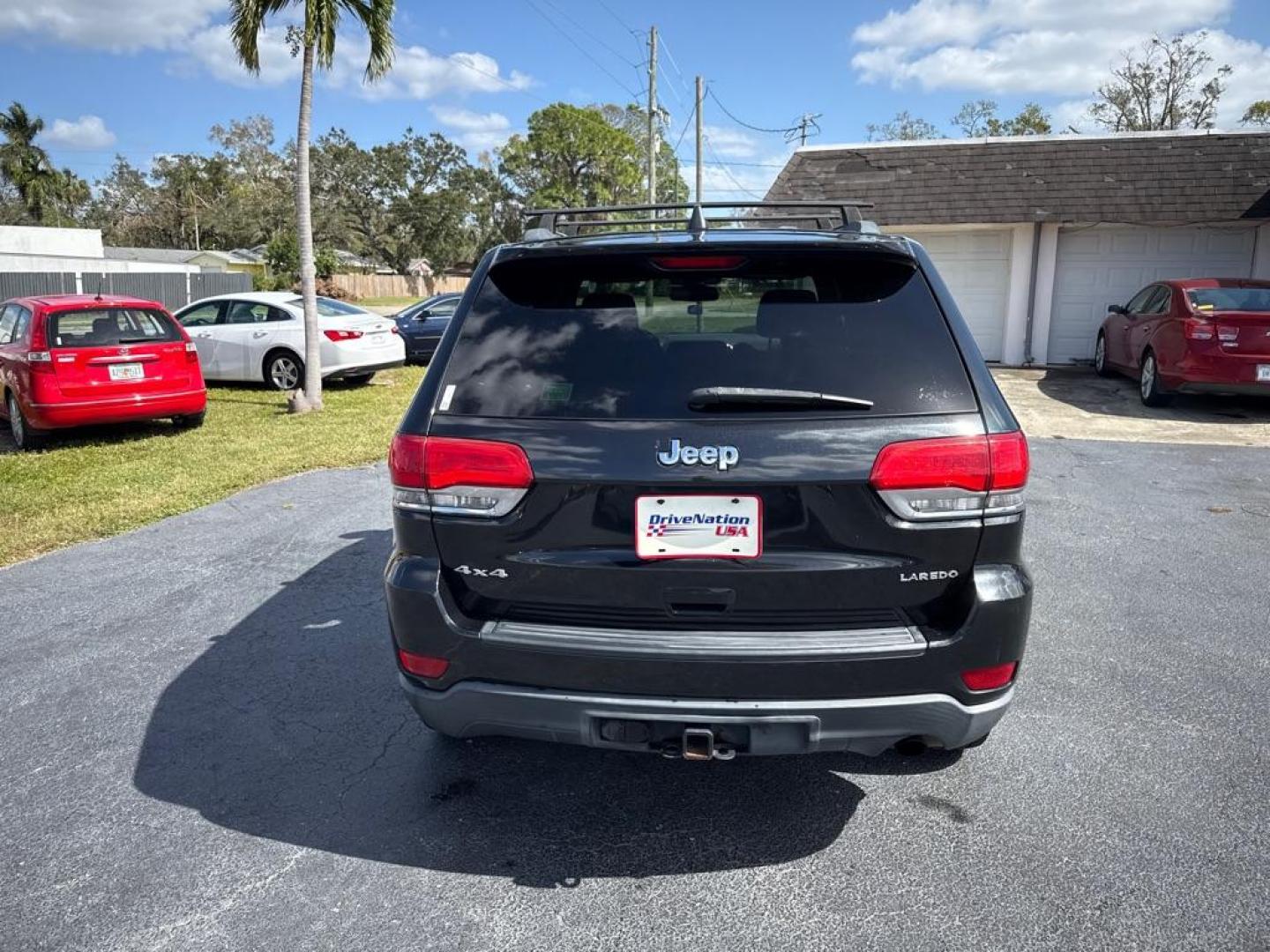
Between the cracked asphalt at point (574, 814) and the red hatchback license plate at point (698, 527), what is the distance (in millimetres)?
1018

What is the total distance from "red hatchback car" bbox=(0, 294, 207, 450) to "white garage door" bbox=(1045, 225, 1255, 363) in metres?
14.4

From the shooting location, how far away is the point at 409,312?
17.4 m

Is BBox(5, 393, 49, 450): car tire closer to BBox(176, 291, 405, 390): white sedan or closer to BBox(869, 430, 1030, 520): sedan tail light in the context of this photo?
BBox(176, 291, 405, 390): white sedan

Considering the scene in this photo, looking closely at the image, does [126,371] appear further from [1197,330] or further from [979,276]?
[979,276]

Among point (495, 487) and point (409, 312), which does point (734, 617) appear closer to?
point (495, 487)

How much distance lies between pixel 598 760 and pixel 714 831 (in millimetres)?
602

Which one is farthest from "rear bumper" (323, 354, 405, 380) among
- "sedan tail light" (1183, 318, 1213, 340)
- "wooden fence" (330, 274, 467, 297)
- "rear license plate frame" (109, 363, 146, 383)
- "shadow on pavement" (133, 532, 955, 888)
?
"wooden fence" (330, 274, 467, 297)

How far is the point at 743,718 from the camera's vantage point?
7.91 ft

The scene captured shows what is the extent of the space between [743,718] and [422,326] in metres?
15.6

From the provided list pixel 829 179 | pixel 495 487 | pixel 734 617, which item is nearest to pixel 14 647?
pixel 495 487

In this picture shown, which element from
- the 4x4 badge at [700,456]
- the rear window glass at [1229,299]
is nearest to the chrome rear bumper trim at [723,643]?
the 4x4 badge at [700,456]

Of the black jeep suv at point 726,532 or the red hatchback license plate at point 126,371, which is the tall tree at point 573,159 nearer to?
the red hatchback license plate at point 126,371

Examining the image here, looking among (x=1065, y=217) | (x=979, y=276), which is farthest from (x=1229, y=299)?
(x=979, y=276)

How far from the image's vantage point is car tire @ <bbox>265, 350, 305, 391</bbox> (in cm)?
1357
